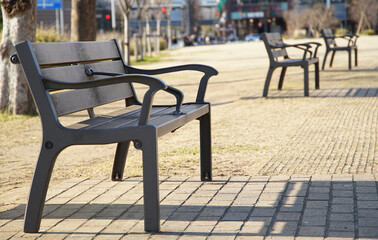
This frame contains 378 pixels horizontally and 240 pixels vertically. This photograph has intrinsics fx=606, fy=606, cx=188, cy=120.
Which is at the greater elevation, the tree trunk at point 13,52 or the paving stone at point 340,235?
the tree trunk at point 13,52

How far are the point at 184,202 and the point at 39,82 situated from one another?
49.6 inches

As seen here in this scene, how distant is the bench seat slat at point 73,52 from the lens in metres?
3.54

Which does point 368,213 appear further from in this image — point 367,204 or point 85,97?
point 85,97

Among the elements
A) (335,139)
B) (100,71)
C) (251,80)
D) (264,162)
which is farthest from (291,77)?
(100,71)

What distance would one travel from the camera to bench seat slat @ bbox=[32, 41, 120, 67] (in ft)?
11.6

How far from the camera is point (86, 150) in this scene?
Result: 6613 millimetres

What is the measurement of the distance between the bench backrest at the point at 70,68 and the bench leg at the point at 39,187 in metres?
0.27

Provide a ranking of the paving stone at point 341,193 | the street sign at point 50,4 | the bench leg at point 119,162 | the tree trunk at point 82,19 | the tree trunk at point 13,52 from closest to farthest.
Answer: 1. the paving stone at point 341,193
2. the bench leg at point 119,162
3. the tree trunk at point 13,52
4. the tree trunk at point 82,19
5. the street sign at point 50,4

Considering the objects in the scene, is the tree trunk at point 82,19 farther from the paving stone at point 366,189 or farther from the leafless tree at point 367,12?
the leafless tree at point 367,12

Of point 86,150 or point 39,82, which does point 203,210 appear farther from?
point 86,150

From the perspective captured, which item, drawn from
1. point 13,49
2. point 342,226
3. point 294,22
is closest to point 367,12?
point 294,22

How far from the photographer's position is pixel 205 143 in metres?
4.46

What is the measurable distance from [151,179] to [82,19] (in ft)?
38.9

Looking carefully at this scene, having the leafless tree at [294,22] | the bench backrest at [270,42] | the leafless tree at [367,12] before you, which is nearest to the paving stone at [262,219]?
the bench backrest at [270,42]
